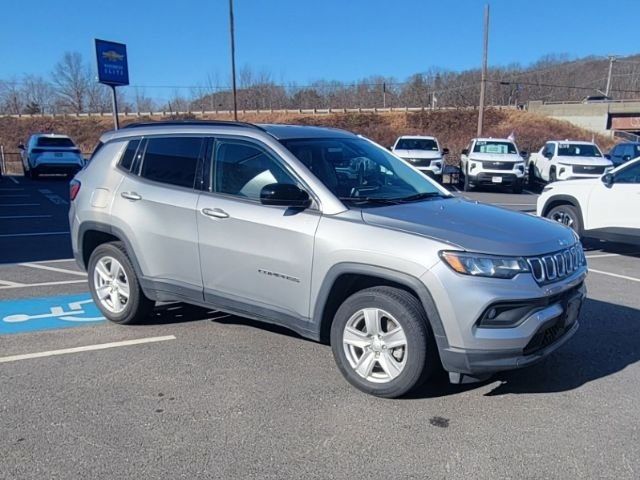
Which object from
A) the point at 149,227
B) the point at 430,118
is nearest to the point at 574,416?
the point at 149,227

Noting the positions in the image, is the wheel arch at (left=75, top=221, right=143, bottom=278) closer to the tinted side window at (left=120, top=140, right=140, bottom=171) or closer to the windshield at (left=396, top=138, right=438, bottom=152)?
the tinted side window at (left=120, top=140, right=140, bottom=171)

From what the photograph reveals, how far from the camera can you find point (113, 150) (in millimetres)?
5105

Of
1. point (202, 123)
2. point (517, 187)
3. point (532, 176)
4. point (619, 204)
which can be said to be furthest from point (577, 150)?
point (202, 123)

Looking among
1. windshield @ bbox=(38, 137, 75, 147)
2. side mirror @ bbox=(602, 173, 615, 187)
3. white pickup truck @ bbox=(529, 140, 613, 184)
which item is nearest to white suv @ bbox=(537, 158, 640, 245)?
side mirror @ bbox=(602, 173, 615, 187)

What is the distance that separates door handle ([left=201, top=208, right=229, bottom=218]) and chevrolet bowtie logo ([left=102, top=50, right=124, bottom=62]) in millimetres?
19783

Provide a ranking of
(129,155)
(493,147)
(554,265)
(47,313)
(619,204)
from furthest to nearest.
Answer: (493,147)
(619,204)
(47,313)
(129,155)
(554,265)

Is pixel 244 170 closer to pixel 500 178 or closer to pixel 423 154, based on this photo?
pixel 500 178

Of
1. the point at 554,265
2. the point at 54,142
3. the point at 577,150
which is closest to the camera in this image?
the point at 554,265

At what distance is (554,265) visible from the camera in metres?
3.43

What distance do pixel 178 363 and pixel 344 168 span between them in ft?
6.63

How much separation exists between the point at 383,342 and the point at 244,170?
1734mm

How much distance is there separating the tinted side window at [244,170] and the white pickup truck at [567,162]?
52.9ft

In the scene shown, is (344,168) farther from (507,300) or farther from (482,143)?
(482,143)

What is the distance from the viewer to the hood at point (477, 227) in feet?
10.8
